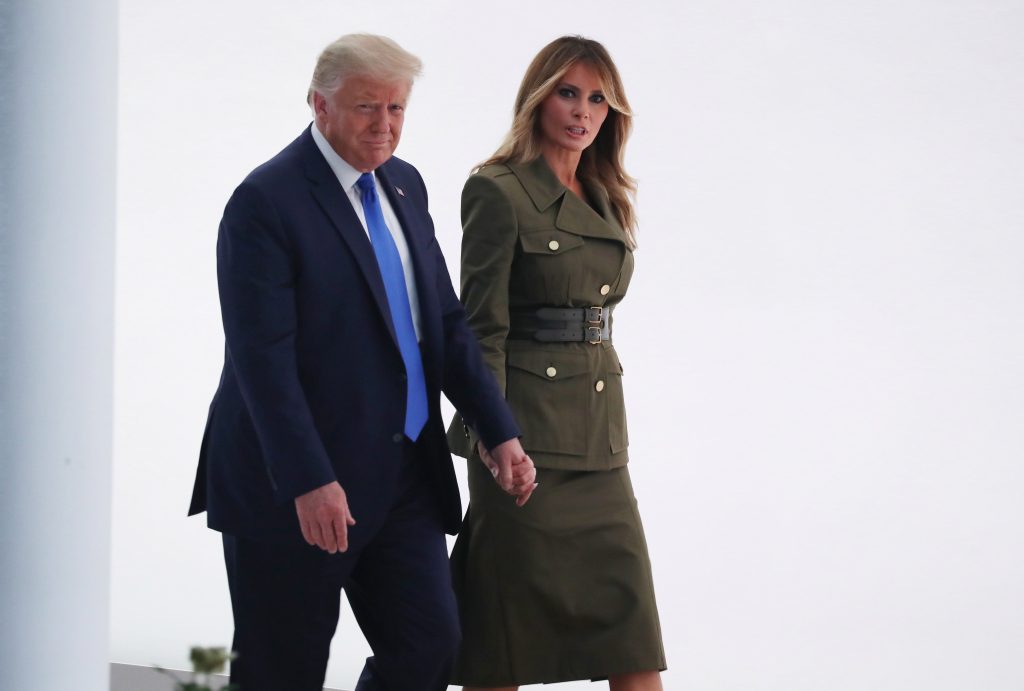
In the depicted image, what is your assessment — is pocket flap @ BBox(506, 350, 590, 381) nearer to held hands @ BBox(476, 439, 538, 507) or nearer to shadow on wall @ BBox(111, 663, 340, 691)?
held hands @ BBox(476, 439, 538, 507)

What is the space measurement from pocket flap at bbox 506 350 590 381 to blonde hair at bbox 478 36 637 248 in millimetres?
294

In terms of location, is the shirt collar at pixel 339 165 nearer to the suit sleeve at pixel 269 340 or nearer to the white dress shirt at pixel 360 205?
the white dress shirt at pixel 360 205

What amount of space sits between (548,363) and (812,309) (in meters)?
1.24

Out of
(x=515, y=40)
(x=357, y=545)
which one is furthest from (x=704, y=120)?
(x=357, y=545)

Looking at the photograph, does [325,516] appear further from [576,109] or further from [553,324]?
[576,109]

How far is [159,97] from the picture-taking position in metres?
4.57

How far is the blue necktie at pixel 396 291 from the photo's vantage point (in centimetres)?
240

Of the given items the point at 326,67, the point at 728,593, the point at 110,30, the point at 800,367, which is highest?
the point at 110,30

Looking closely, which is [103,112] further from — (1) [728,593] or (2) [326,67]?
(1) [728,593]

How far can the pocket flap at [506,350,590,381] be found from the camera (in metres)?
2.79

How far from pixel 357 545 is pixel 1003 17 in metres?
2.18

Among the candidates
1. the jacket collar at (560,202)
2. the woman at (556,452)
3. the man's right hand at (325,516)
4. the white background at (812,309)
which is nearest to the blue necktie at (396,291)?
the man's right hand at (325,516)

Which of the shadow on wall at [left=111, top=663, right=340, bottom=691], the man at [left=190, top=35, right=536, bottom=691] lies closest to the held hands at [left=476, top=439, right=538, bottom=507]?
the man at [left=190, top=35, right=536, bottom=691]

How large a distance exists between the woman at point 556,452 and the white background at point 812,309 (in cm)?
108
